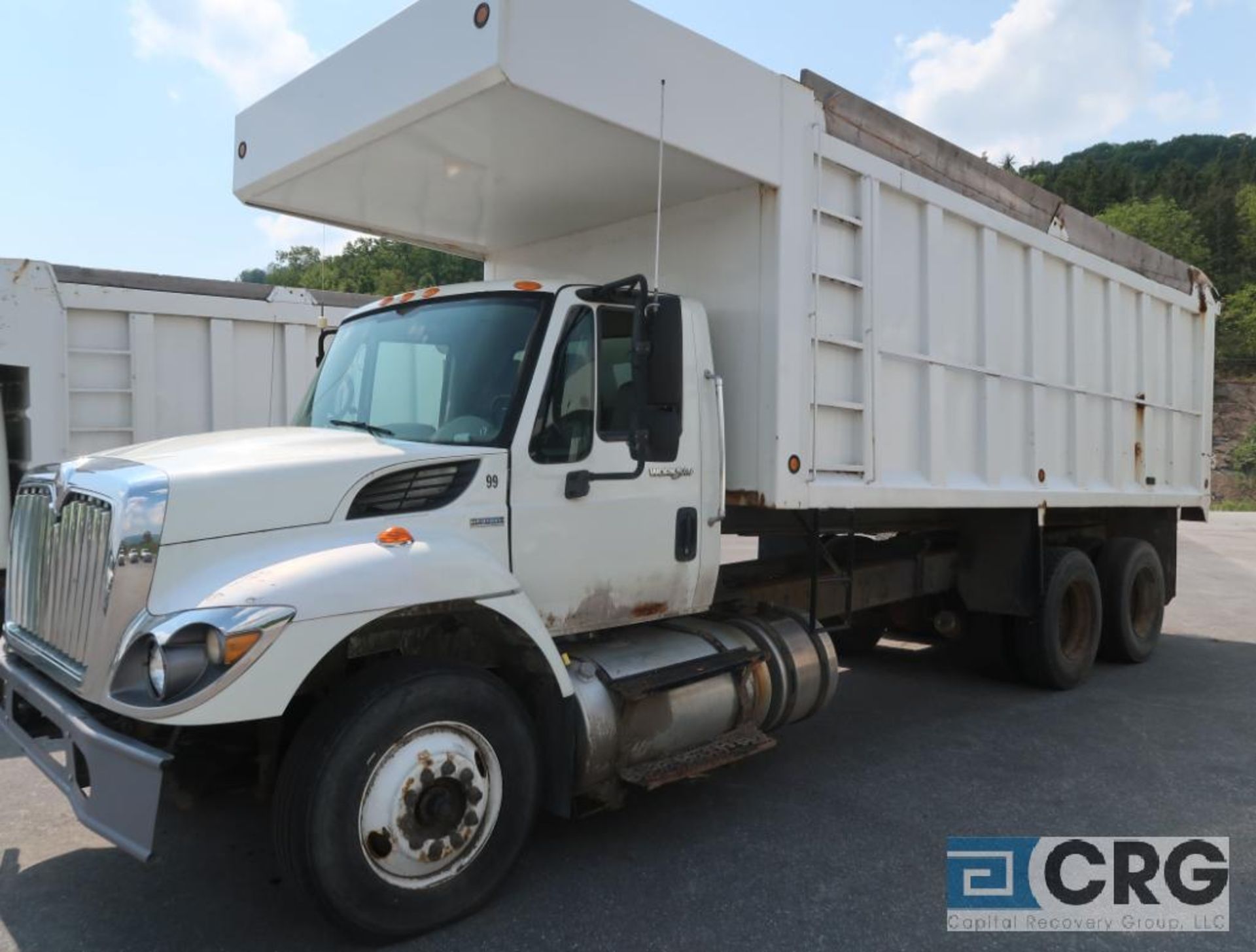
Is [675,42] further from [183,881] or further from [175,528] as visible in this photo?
[183,881]

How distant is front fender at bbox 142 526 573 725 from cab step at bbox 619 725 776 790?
1.10m

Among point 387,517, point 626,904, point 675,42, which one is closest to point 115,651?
point 387,517

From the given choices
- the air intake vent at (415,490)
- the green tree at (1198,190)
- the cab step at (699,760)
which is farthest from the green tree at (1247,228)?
the air intake vent at (415,490)

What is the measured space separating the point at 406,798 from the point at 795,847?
1.80 metres

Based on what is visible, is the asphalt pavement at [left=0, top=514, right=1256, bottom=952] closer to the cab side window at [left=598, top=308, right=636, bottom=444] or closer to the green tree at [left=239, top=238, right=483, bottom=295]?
the cab side window at [left=598, top=308, right=636, bottom=444]

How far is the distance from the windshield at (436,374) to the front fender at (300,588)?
620 mm

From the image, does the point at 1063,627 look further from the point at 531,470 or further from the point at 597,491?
the point at 531,470

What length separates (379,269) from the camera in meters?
8.99

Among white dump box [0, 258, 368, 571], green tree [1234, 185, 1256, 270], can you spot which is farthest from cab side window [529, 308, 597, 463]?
green tree [1234, 185, 1256, 270]

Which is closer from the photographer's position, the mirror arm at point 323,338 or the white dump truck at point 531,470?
the white dump truck at point 531,470

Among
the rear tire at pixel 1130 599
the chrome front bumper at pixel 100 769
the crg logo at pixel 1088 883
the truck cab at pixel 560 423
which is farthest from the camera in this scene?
the rear tire at pixel 1130 599

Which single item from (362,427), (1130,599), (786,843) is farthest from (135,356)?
(1130,599)

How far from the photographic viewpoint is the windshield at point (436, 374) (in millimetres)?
3639

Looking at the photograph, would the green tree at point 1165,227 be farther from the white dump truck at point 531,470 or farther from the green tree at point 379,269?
the white dump truck at point 531,470
